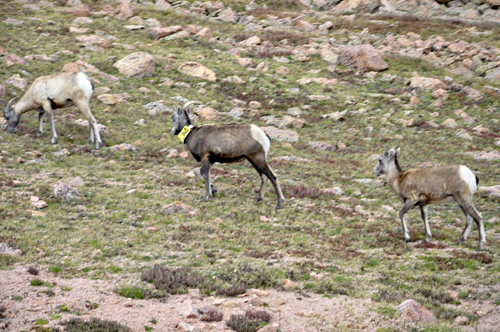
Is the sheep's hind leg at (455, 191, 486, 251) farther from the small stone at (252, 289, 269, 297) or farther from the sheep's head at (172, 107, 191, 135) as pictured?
the sheep's head at (172, 107, 191, 135)

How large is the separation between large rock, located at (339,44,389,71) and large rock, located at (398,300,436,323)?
91.5ft

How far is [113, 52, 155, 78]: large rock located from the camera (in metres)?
28.8

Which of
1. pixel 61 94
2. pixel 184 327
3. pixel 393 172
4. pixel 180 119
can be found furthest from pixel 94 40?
pixel 184 327

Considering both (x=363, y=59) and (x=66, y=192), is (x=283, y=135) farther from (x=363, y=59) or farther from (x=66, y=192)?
(x=363, y=59)

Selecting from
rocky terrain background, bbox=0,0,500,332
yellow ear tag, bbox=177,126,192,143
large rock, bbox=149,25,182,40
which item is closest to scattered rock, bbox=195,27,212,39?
rocky terrain background, bbox=0,0,500,332

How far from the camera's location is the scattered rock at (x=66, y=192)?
1320 centimetres

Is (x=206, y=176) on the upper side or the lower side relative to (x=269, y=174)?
lower

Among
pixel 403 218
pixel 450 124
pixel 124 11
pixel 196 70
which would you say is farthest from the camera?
pixel 124 11

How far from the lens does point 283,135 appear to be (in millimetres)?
23797

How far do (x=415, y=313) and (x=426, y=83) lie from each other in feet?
86.3

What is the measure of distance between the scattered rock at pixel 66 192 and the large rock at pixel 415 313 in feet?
30.1

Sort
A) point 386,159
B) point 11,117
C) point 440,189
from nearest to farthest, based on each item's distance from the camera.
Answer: point 440,189
point 386,159
point 11,117

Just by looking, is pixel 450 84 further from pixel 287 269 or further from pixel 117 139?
pixel 287 269

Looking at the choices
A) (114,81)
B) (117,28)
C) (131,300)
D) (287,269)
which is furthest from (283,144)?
(117,28)
